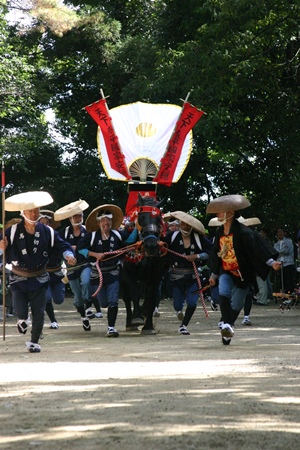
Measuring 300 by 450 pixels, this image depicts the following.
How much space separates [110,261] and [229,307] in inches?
106

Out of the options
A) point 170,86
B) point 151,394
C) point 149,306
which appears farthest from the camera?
point 170,86

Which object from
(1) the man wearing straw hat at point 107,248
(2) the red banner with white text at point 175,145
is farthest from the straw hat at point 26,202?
(2) the red banner with white text at point 175,145

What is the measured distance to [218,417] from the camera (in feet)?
22.6

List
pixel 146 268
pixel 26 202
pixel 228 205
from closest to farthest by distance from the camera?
pixel 26 202 < pixel 228 205 < pixel 146 268

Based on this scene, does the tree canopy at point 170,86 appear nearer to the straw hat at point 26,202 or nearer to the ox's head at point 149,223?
the ox's head at point 149,223

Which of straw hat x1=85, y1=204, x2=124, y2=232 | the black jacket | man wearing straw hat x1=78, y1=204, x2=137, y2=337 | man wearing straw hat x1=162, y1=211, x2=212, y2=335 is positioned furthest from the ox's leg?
the black jacket

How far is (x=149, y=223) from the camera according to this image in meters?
14.5

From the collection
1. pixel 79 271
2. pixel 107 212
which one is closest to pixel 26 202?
pixel 107 212

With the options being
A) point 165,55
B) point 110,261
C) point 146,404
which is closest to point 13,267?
point 110,261

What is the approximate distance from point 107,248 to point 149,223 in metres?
0.82

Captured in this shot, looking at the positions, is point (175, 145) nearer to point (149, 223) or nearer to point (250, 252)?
point (149, 223)

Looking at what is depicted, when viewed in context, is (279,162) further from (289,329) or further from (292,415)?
(292,415)

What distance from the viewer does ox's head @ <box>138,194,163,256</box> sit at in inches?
563

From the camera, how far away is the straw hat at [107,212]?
15.2m
